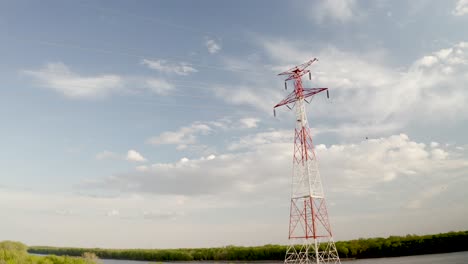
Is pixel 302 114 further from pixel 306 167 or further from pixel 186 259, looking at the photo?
pixel 186 259

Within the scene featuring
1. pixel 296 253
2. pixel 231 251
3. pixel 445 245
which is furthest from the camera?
pixel 231 251

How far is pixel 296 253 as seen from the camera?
3631 cm

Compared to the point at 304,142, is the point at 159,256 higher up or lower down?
lower down

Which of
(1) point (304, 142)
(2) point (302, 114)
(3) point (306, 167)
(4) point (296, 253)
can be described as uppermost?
(2) point (302, 114)

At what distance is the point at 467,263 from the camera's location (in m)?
59.8

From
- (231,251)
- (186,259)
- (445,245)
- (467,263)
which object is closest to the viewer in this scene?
(467,263)

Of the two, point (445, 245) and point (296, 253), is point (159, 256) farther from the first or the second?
point (296, 253)

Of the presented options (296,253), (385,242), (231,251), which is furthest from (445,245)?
(296,253)

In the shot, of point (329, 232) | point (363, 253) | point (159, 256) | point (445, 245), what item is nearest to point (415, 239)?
point (445, 245)

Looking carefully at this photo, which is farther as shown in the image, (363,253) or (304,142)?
(363,253)

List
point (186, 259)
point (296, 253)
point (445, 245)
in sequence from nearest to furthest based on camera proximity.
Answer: point (296, 253) → point (445, 245) → point (186, 259)

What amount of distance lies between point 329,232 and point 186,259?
420 feet

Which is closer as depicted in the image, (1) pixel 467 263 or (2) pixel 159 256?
(1) pixel 467 263

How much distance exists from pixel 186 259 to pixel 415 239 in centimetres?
9116
